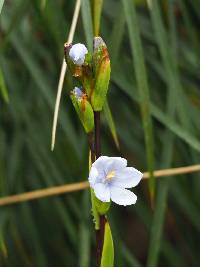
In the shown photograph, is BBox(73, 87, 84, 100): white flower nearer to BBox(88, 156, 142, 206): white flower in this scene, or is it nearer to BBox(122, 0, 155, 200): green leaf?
BBox(88, 156, 142, 206): white flower

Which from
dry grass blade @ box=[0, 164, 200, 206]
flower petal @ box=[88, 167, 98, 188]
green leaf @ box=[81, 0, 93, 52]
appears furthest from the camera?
dry grass blade @ box=[0, 164, 200, 206]

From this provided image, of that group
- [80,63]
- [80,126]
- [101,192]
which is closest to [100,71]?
[80,63]

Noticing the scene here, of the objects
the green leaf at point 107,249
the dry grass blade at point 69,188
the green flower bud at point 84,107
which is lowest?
the green leaf at point 107,249

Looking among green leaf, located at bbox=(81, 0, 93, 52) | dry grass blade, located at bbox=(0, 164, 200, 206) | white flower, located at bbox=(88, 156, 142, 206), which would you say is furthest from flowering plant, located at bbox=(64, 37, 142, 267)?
dry grass blade, located at bbox=(0, 164, 200, 206)

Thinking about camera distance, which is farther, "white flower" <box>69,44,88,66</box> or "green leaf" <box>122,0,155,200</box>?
"green leaf" <box>122,0,155,200</box>

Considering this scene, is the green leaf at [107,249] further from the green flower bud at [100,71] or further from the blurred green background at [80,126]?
the blurred green background at [80,126]

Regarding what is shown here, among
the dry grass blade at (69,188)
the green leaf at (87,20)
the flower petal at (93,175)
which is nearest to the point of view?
the flower petal at (93,175)

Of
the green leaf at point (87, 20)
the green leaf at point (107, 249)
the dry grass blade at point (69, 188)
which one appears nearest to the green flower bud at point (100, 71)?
the green leaf at point (107, 249)

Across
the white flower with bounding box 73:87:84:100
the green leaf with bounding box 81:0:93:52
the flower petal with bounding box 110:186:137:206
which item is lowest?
the flower petal with bounding box 110:186:137:206
